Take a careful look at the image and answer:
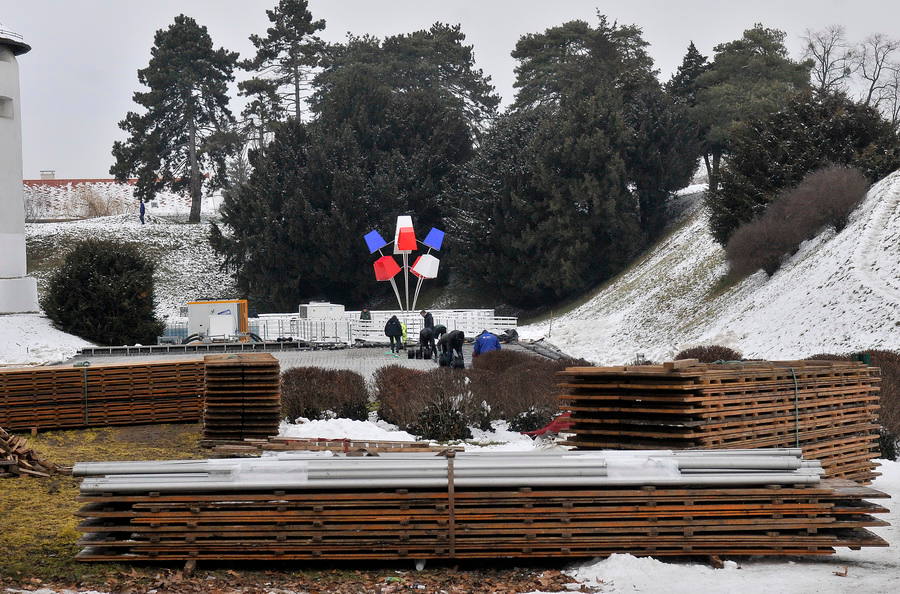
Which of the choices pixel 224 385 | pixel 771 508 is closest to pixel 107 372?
pixel 224 385

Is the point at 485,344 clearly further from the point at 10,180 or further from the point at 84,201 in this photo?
the point at 84,201

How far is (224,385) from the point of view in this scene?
16688mm

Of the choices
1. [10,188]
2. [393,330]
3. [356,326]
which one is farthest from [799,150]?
[10,188]

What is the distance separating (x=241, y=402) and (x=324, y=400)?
135 inches

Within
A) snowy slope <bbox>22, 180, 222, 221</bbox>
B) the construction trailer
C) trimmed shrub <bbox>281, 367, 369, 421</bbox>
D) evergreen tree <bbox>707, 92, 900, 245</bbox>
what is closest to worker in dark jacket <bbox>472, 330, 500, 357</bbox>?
trimmed shrub <bbox>281, 367, 369, 421</bbox>

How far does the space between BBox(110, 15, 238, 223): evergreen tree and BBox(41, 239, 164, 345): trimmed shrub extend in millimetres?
28233

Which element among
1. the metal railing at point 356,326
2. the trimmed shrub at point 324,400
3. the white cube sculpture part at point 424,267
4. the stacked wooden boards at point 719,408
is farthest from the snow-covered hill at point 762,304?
the stacked wooden boards at point 719,408

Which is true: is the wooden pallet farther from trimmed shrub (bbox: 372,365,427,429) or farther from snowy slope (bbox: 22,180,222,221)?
snowy slope (bbox: 22,180,222,221)

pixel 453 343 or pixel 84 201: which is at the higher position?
pixel 84 201

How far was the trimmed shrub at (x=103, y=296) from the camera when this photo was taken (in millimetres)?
43750

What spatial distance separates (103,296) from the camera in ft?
144

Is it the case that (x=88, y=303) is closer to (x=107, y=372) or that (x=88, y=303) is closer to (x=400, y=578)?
(x=107, y=372)

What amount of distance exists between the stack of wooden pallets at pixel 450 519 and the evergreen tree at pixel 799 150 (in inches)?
1341

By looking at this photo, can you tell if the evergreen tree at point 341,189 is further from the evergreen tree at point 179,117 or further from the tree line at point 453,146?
the evergreen tree at point 179,117
